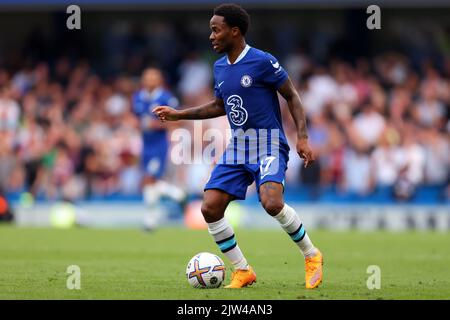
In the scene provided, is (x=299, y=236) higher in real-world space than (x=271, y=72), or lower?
lower

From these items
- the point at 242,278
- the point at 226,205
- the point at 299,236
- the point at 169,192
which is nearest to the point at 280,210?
the point at 299,236

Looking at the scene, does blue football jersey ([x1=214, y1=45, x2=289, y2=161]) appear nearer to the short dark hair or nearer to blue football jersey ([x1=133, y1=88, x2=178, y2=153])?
the short dark hair

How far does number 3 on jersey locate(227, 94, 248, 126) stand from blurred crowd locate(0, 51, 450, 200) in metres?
12.9

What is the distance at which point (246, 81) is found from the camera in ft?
31.8

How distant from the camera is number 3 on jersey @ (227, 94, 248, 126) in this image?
9.77 metres

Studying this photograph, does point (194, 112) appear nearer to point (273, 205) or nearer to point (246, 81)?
point (246, 81)

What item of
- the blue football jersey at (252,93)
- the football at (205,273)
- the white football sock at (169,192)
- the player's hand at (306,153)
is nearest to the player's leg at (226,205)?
the football at (205,273)

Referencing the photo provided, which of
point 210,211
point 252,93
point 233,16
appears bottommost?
point 210,211

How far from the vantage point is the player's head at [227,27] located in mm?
9680

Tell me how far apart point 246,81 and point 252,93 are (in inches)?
5.2

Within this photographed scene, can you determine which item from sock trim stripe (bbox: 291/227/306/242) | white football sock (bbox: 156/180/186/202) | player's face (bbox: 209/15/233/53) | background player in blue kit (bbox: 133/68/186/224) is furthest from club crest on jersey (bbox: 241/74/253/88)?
white football sock (bbox: 156/180/186/202)

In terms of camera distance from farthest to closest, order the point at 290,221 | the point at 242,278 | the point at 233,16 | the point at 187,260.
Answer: the point at 187,260 < the point at 242,278 < the point at 233,16 < the point at 290,221

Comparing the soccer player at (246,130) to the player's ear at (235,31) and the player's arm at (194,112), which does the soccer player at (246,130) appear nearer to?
the player's ear at (235,31)

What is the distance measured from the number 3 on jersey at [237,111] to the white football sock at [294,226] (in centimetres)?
94
